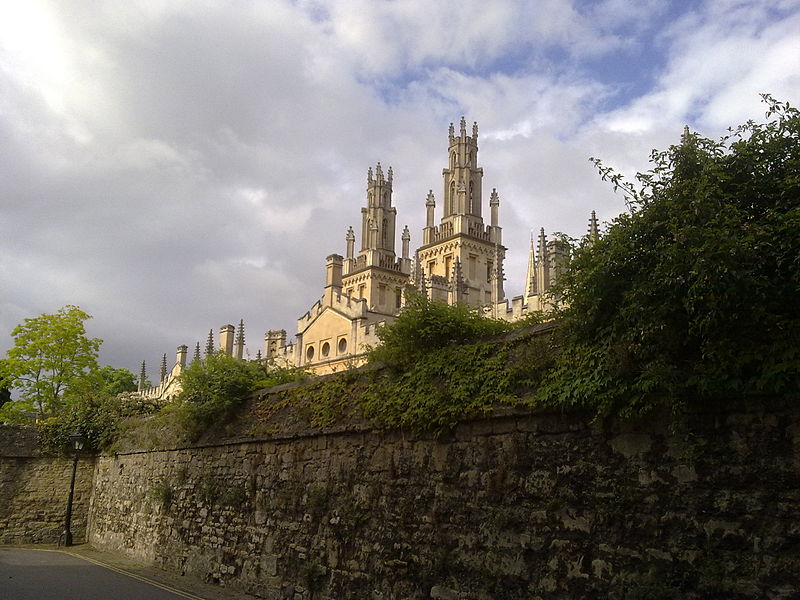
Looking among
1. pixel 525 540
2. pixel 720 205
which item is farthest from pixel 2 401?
pixel 720 205

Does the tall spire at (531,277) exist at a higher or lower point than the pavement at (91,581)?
higher

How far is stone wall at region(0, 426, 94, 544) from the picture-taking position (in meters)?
21.9

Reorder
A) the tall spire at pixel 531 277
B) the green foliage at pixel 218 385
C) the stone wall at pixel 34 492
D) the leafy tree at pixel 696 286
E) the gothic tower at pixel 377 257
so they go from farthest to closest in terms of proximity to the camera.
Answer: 1. the gothic tower at pixel 377 257
2. the tall spire at pixel 531 277
3. the stone wall at pixel 34 492
4. the green foliage at pixel 218 385
5. the leafy tree at pixel 696 286

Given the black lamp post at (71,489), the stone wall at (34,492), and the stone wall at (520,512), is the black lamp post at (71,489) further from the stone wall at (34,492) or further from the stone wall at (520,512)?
the stone wall at (520,512)

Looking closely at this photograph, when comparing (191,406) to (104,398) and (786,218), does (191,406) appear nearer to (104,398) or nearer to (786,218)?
(104,398)

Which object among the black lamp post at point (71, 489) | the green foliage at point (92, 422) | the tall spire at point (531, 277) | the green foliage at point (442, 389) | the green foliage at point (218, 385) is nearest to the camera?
the green foliage at point (442, 389)

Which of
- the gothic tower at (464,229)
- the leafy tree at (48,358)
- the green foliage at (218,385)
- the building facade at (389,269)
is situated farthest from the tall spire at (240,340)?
the green foliage at (218,385)

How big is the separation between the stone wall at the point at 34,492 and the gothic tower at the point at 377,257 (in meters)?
52.8

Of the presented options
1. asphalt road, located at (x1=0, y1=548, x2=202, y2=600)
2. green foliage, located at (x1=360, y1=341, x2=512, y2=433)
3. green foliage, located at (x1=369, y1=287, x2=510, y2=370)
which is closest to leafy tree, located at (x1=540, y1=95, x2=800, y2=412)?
green foliage, located at (x1=360, y1=341, x2=512, y2=433)

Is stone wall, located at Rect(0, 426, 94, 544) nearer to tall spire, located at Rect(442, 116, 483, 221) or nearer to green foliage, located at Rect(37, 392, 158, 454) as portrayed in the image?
green foliage, located at Rect(37, 392, 158, 454)

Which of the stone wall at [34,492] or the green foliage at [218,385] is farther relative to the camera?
the stone wall at [34,492]

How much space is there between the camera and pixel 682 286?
21.4 ft

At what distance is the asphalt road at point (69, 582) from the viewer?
1249cm

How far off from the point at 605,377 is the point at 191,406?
10547 millimetres
